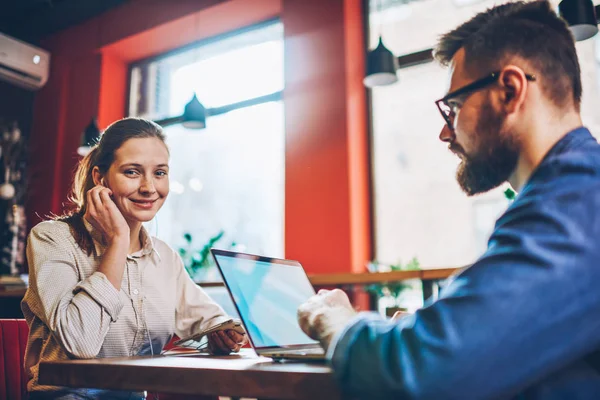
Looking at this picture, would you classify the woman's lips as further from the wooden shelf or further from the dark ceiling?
the dark ceiling

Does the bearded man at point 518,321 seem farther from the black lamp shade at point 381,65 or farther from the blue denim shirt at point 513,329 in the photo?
the black lamp shade at point 381,65

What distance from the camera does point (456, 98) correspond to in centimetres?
97

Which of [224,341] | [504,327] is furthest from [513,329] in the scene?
[224,341]

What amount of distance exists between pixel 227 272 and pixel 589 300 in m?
0.69

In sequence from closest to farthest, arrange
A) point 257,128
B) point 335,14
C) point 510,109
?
point 510,109 < point 335,14 < point 257,128

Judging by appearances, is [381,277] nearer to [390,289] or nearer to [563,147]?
[390,289]

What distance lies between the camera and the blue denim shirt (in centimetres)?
65

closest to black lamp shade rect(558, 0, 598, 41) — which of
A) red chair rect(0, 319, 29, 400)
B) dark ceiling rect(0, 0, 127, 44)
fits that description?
red chair rect(0, 319, 29, 400)

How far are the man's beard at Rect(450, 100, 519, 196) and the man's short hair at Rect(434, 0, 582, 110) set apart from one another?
0.09 m

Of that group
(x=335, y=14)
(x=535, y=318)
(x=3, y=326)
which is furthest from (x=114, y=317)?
(x=335, y=14)

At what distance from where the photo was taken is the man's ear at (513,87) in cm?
87

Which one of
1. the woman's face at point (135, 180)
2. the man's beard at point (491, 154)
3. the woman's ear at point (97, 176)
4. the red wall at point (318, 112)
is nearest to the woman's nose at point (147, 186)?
the woman's face at point (135, 180)

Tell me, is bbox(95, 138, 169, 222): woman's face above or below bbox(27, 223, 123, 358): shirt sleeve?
above

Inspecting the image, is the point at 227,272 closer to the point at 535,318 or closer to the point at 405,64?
the point at 535,318
